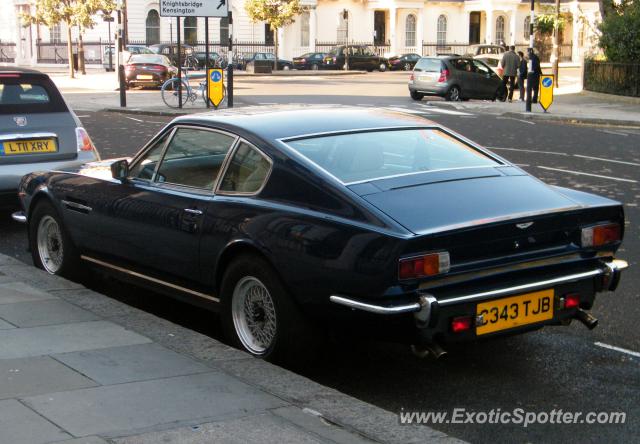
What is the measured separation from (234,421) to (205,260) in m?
1.62

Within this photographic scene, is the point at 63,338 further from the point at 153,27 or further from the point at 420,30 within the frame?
the point at 420,30

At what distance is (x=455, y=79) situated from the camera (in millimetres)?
30688

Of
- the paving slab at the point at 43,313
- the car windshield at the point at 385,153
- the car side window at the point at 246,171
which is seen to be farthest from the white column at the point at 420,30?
the car side window at the point at 246,171

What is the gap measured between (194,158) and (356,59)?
5819 centimetres

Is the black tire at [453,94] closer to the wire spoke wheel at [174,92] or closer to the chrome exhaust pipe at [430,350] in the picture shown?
the wire spoke wheel at [174,92]

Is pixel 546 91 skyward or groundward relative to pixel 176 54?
groundward

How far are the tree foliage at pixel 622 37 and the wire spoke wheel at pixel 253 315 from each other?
1093 inches

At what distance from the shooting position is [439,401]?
4973 mm

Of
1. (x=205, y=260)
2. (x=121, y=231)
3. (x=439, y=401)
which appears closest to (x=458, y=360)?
(x=439, y=401)

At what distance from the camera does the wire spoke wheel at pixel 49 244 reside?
740 cm

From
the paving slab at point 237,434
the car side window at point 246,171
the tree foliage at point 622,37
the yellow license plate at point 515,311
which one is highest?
the tree foliage at point 622,37

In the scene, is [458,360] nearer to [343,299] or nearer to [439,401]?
[439,401]

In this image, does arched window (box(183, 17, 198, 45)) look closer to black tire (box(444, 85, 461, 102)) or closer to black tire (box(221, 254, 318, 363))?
black tire (box(444, 85, 461, 102))

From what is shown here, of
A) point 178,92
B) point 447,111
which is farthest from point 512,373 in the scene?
point 178,92
